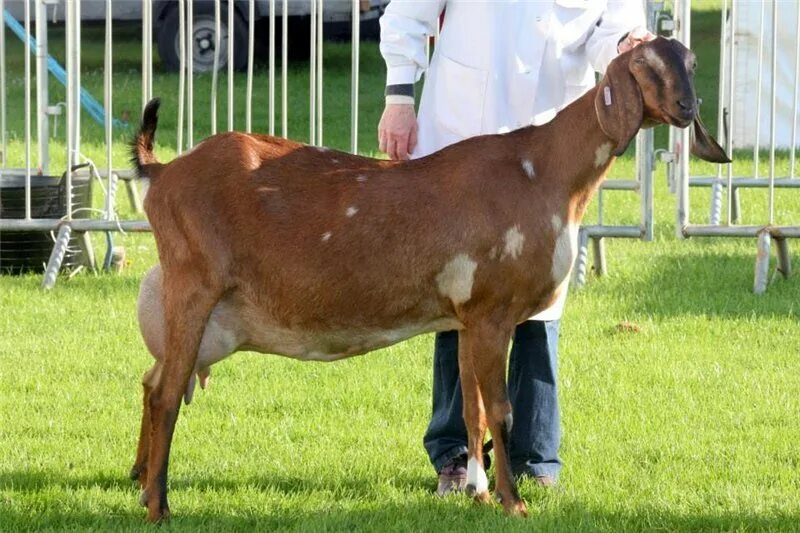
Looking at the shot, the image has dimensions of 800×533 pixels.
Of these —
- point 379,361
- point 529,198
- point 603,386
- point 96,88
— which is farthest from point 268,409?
point 96,88

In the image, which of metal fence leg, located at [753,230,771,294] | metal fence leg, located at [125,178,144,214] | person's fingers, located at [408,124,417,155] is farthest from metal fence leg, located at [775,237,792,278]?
metal fence leg, located at [125,178,144,214]

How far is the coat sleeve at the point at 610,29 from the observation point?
5160 millimetres

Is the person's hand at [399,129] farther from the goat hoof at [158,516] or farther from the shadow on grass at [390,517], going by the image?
the goat hoof at [158,516]

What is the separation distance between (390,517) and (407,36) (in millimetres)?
1663

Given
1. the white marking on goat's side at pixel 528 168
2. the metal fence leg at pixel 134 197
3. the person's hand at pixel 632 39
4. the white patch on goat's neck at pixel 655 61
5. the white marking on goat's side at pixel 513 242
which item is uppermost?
the person's hand at pixel 632 39

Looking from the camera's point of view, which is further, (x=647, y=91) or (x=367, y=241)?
(x=367, y=241)

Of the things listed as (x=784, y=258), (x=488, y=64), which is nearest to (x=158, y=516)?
(x=488, y=64)

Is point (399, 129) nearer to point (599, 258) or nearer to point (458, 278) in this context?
point (458, 278)

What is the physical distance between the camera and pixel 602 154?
4.80 meters

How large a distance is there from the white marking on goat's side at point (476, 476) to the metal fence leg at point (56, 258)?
4401 millimetres

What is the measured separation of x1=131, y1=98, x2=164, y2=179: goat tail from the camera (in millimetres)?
4871

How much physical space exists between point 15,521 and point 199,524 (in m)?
0.61

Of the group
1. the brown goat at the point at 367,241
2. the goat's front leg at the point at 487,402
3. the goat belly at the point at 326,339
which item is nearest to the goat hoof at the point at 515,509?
the goat's front leg at the point at 487,402

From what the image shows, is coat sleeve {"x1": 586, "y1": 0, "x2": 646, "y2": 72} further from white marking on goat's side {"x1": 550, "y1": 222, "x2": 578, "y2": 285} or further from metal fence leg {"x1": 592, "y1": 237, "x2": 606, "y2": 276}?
metal fence leg {"x1": 592, "y1": 237, "x2": 606, "y2": 276}
